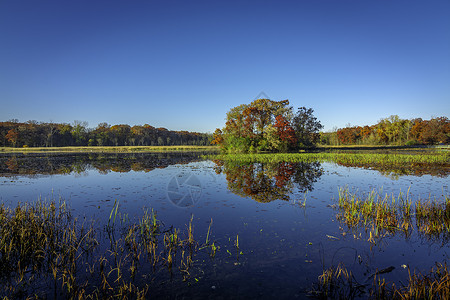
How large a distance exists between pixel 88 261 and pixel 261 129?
46.3 m

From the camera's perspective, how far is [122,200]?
1278 cm

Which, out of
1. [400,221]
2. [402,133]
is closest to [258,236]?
[400,221]

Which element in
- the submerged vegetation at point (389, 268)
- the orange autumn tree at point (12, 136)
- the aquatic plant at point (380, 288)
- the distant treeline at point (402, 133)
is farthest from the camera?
the orange autumn tree at point (12, 136)

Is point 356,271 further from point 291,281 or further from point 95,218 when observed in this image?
point 95,218

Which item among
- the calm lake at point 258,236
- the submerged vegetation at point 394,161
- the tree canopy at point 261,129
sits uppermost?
the tree canopy at point 261,129

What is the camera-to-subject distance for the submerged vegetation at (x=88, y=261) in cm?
492

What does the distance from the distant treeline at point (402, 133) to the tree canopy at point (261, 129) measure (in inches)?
2326

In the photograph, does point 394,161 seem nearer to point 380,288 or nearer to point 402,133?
point 380,288

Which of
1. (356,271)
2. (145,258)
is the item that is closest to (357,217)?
(356,271)

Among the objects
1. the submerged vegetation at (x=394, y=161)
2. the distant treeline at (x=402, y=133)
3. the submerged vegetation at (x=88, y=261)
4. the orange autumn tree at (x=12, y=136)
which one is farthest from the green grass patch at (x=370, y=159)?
the orange autumn tree at (x=12, y=136)

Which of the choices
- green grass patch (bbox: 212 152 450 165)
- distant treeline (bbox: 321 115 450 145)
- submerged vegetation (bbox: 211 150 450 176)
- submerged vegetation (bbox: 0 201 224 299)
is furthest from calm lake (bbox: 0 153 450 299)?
distant treeline (bbox: 321 115 450 145)

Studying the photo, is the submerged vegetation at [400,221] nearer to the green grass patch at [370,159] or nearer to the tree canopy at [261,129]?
the green grass patch at [370,159]

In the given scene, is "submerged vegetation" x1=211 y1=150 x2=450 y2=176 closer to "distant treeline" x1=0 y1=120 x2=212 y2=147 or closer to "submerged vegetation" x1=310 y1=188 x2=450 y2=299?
"submerged vegetation" x1=310 y1=188 x2=450 y2=299

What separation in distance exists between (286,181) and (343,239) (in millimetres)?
10917
